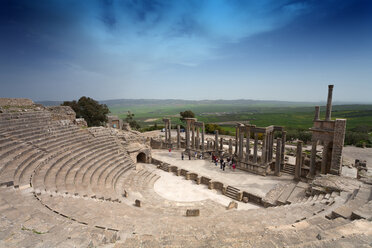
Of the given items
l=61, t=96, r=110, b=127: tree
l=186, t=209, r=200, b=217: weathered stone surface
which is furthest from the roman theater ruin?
l=61, t=96, r=110, b=127: tree

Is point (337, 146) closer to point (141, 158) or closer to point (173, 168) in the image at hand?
point (173, 168)

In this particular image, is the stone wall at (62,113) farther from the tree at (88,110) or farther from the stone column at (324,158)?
the stone column at (324,158)

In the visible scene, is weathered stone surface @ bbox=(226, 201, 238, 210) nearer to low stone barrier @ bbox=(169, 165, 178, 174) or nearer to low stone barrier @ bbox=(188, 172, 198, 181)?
low stone barrier @ bbox=(188, 172, 198, 181)

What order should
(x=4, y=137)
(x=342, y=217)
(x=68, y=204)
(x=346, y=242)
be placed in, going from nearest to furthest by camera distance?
(x=346, y=242) < (x=342, y=217) < (x=68, y=204) < (x=4, y=137)

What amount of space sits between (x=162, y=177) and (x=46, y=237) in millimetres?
13680

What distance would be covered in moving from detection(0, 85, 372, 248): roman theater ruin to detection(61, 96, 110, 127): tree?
650 inches

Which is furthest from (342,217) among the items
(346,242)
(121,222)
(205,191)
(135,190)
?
(135,190)

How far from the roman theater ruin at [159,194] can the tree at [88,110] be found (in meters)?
16.5

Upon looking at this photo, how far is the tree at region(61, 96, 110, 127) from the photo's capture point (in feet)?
123

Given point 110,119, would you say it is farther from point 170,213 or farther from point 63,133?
point 170,213

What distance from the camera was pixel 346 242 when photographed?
14.1 ft

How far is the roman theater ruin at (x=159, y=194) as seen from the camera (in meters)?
5.40

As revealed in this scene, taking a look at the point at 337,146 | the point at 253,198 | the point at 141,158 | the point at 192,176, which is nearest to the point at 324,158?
the point at 337,146

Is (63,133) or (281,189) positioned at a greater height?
(63,133)
